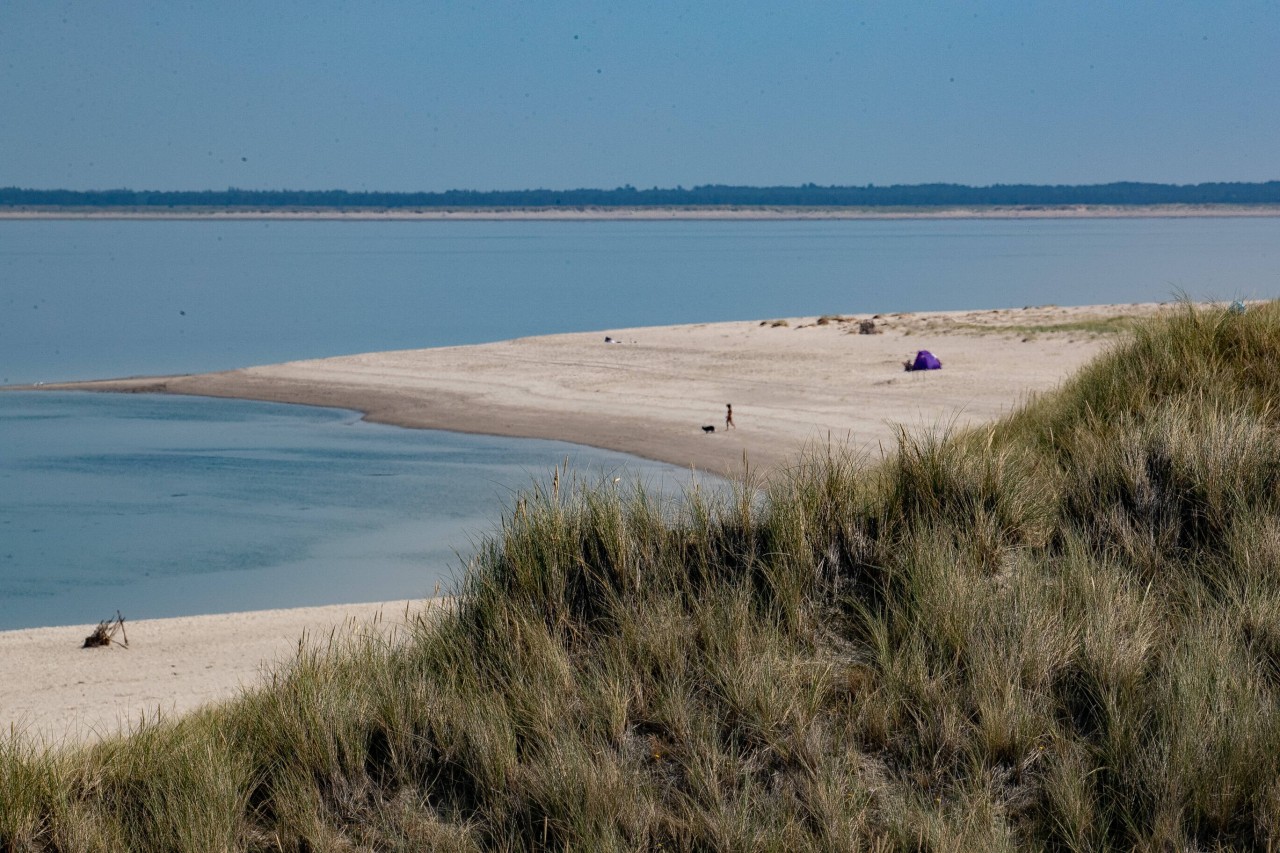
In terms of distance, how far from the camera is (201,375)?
27.6 m

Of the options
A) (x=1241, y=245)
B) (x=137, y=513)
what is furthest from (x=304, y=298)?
(x=1241, y=245)

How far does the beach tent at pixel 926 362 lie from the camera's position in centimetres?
2178

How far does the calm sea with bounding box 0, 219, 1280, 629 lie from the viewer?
508 inches

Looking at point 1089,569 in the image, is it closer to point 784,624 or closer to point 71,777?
point 784,624

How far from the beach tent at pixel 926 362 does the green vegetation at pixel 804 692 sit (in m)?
15.5

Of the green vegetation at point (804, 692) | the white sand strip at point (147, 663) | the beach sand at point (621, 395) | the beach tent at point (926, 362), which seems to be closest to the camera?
the green vegetation at point (804, 692)

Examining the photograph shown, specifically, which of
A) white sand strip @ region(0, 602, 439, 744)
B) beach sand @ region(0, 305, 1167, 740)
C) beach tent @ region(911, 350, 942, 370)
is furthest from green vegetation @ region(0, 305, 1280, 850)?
beach tent @ region(911, 350, 942, 370)

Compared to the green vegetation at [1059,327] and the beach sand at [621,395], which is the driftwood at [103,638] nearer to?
the beach sand at [621,395]

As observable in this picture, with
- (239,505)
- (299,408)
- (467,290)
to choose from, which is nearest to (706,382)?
(299,408)

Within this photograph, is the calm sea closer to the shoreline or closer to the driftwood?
the shoreline

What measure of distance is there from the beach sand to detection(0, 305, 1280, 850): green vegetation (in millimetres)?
2738

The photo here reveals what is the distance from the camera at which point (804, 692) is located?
16.3 ft

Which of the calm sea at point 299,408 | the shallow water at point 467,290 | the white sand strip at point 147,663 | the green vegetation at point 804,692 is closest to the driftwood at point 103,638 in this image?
the white sand strip at point 147,663

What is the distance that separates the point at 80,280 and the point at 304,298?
17888 millimetres
